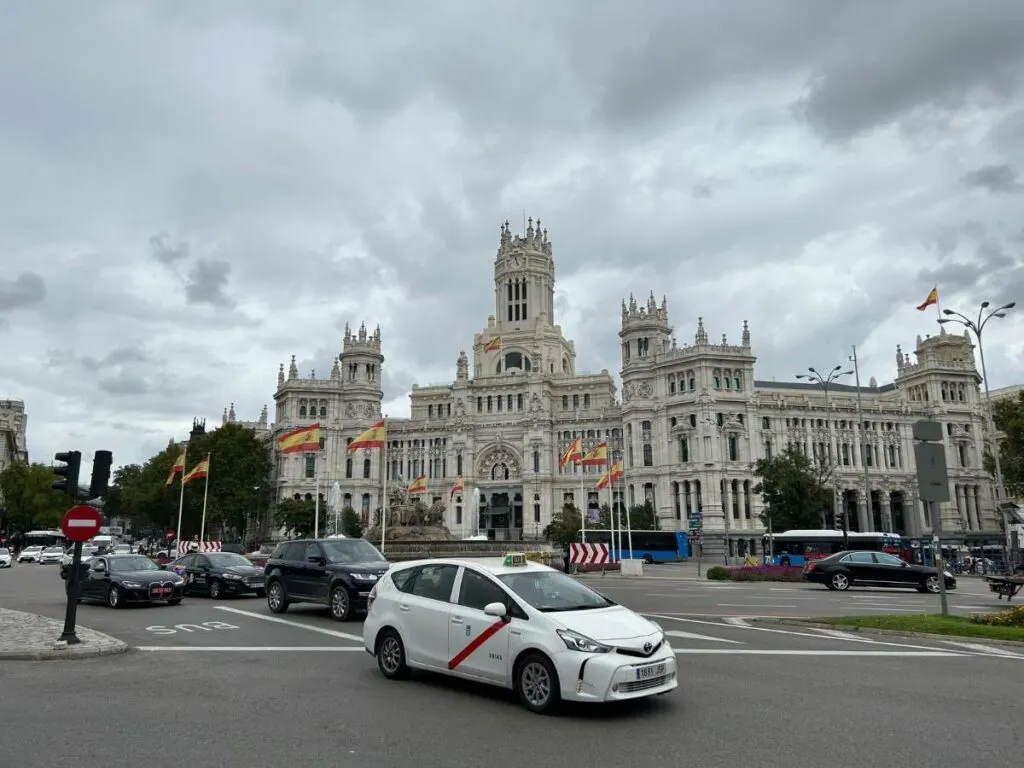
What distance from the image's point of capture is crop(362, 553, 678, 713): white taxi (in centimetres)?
834

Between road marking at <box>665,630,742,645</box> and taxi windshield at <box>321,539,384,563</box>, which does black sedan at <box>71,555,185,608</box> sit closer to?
taxi windshield at <box>321,539,384,563</box>

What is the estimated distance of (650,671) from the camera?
849 centimetres

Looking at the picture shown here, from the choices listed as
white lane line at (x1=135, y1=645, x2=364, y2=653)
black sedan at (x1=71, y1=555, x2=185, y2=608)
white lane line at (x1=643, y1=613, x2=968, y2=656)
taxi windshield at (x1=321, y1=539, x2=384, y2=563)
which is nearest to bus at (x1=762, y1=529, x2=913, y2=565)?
white lane line at (x1=643, y1=613, x2=968, y2=656)

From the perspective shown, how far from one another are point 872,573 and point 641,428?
5819cm

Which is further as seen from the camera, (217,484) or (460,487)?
(460,487)

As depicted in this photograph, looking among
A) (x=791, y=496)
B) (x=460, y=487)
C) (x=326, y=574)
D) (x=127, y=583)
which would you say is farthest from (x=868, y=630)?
(x=460, y=487)

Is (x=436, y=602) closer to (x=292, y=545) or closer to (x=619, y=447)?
(x=292, y=545)

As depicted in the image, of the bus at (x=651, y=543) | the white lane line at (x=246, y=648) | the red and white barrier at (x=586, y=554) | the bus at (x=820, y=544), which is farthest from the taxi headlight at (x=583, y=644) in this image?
the bus at (x=651, y=543)

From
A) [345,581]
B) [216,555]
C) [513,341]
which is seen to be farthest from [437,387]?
[345,581]

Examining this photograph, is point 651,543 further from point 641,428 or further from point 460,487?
point 460,487

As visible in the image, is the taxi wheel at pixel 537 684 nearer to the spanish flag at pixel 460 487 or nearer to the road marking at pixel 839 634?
the road marking at pixel 839 634

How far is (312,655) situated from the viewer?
1286 centimetres

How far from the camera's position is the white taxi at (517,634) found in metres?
8.34

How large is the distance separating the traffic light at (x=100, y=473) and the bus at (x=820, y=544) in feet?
137
